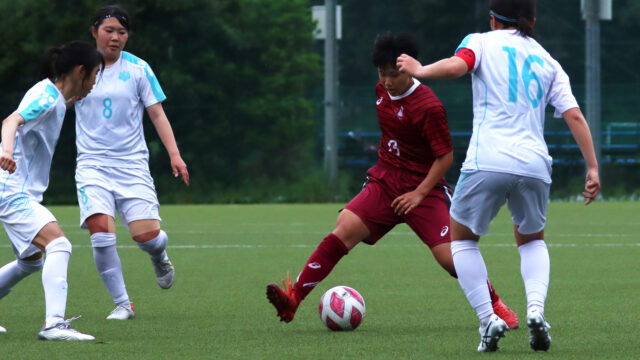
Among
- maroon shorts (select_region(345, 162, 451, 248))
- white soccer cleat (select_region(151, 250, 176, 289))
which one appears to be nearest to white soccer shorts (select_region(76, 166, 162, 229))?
white soccer cleat (select_region(151, 250, 176, 289))

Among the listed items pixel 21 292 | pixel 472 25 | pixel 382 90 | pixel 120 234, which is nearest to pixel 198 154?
pixel 472 25

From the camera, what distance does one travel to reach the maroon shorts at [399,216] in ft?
21.1

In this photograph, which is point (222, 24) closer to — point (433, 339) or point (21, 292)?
point (21, 292)

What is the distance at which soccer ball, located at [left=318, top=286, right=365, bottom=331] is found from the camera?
6258 millimetres

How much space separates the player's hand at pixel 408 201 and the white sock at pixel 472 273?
85 cm

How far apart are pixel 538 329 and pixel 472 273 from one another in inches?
18.2

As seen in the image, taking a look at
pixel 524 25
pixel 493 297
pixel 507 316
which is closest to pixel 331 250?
pixel 493 297

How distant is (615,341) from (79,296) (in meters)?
3.99

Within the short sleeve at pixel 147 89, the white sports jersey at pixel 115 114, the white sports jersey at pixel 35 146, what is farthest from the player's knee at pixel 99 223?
the white sports jersey at pixel 35 146

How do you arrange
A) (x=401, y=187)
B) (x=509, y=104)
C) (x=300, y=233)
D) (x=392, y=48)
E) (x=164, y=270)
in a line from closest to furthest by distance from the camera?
(x=509, y=104), (x=392, y=48), (x=401, y=187), (x=164, y=270), (x=300, y=233)

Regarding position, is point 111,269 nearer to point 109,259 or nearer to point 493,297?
point 109,259

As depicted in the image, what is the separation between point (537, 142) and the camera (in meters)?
5.17

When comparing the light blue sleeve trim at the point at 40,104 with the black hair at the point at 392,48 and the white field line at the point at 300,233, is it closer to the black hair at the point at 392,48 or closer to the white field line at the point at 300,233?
the black hair at the point at 392,48

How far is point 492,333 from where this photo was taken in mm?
5184
